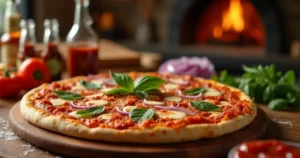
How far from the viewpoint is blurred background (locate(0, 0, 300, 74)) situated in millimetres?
4508

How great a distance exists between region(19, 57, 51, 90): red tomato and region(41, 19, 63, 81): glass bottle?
128mm

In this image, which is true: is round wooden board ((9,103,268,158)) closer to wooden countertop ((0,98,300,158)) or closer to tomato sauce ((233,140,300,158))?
wooden countertop ((0,98,300,158))

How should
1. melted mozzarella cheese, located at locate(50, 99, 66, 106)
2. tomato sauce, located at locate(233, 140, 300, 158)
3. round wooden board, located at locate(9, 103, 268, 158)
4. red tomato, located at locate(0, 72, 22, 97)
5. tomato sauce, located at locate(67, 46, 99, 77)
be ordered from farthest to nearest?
tomato sauce, located at locate(67, 46, 99, 77)
red tomato, located at locate(0, 72, 22, 97)
melted mozzarella cheese, located at locate(50, 99, 66, 106)
round wooden board, located at locate(9, 103, 268, 158)
tomato sauce, located at locate(233, 140, 300, 158)

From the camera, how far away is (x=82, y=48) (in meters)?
2.46

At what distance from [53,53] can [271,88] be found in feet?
3.57

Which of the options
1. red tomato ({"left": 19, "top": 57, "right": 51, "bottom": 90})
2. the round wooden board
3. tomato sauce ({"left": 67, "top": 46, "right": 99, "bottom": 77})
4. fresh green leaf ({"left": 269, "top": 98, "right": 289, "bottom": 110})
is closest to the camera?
the round wooden board

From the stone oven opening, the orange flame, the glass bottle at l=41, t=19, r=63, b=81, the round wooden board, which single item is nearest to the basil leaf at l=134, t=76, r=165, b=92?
the round wooden board

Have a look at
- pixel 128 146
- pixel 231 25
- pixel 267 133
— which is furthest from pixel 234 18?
pixel 128 146

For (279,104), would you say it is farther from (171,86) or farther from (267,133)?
(171,86)

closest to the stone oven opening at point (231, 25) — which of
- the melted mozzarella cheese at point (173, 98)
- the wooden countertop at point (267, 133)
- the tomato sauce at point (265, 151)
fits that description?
the wooden countertop at point (267, 133)

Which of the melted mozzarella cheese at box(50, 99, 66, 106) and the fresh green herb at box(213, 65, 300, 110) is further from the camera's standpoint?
the fresh green herb at box(213, 65, 300, 110)

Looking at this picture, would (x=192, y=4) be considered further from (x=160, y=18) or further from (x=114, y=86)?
(x=114, y=86)

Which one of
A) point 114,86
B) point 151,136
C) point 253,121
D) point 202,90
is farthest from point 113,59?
point 151,136

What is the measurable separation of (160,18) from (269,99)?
3421mm
